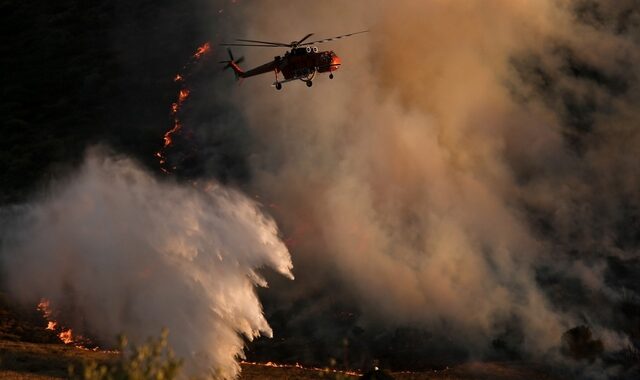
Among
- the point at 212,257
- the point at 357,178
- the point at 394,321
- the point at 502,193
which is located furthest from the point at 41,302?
the point at 502,193

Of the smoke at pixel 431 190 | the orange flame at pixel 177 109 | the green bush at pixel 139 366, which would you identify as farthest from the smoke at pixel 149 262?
the green bush at pixel 139 366

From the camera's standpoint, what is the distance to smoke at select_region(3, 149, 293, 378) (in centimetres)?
4789

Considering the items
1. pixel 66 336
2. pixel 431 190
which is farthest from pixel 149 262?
pixel 431 190

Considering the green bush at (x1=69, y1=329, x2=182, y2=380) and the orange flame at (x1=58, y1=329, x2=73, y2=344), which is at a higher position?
the orange flame at (x1=58, y1=329, x2=73, y2=344)

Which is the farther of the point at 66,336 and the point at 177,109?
the point at 177,109

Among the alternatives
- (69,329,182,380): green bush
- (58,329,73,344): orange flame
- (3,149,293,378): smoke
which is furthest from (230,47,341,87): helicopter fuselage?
(69,329,182,380): green bush

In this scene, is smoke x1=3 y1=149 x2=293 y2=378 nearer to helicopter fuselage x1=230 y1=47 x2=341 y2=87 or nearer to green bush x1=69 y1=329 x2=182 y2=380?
helicopter fuselage x1=230 y1=47 x2=341 y2=87

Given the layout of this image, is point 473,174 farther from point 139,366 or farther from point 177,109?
point 139,366

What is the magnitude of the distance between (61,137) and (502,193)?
5322cm

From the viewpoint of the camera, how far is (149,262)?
53969 millimetres

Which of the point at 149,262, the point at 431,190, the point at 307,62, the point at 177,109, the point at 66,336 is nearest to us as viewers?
the point at 66,336

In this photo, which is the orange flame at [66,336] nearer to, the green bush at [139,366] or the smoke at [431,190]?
the smoke at [431,190]

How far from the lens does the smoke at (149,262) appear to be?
47888 millimetres

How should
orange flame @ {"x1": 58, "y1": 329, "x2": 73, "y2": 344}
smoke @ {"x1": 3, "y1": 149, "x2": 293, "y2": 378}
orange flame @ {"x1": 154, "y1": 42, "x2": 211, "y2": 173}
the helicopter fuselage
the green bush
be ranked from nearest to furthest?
the green bush → smoke @ {"x1": 3, "y1": 149, "x2": 293, "y2": 378} → orange flame @ {"x1": 58, "y1": 329, "x2": 73, "y2": 344} → the helicopter fuselage → orange flame @ {"x1": 154, "y1": 42, "x2": 211, "y2": 173}
